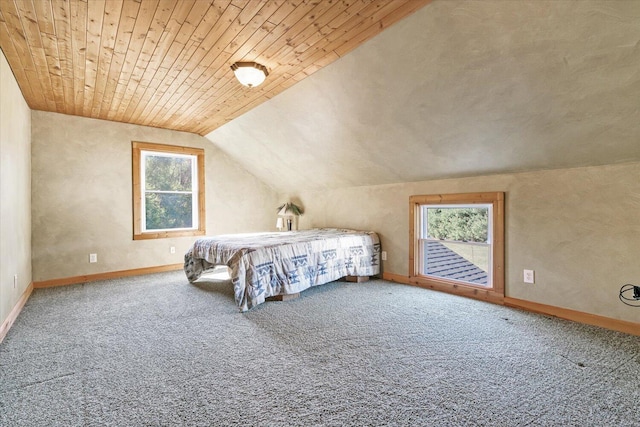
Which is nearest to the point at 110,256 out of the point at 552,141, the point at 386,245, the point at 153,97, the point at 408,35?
the point at 153,97

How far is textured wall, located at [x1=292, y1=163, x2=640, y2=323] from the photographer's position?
96.7 inches

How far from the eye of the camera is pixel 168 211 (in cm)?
509

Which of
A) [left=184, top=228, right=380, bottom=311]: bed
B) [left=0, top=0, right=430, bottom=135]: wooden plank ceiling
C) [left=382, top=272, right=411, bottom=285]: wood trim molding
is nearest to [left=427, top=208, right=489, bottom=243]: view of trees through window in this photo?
[left=382, top=272, right=411, bottom=285]: wood trim molding

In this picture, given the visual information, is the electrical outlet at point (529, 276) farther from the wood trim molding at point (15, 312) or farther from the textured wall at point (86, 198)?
the textured wall at point (86, 198)

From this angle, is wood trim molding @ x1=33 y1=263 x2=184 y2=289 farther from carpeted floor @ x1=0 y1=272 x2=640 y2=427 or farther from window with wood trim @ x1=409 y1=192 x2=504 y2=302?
window with wood trim @ x1=409 y1=192 x2=504 y2=302

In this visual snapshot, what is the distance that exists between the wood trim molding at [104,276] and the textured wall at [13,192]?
0.32 metres

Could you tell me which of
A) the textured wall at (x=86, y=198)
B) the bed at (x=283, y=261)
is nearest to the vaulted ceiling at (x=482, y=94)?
the bed at (x=283, y=261)

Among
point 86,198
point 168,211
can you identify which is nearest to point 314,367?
point 168,211

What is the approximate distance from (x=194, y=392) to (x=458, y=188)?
128 inches

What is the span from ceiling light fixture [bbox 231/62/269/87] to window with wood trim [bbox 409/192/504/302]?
7.84ft

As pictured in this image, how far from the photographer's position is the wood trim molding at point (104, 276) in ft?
13.3

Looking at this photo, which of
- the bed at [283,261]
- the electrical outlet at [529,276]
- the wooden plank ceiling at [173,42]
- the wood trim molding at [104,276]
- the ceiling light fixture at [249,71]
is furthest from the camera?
the wood trim molding at [104,276]

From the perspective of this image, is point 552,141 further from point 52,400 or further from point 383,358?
point 52,400

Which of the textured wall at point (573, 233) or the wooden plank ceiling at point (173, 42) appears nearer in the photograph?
the wooden plank ceiling at point (173, 42)
